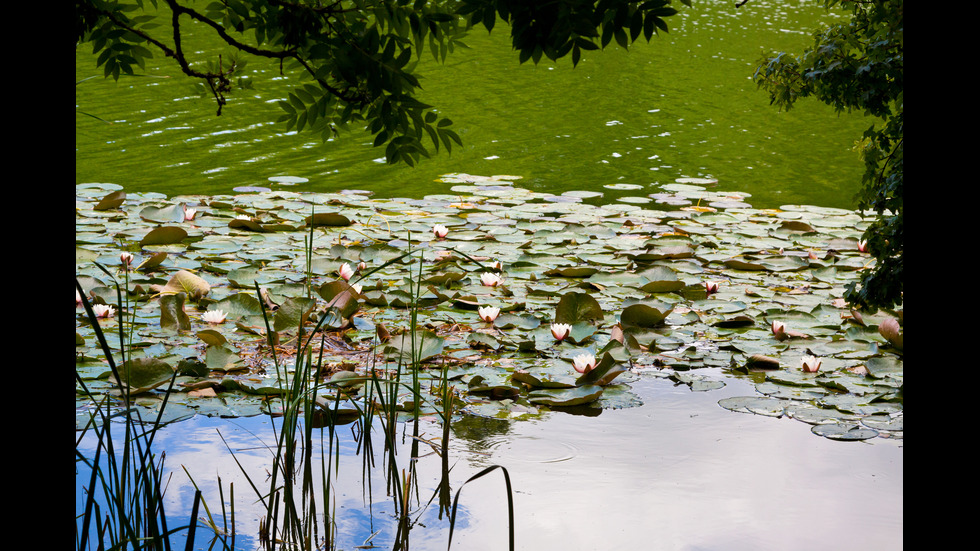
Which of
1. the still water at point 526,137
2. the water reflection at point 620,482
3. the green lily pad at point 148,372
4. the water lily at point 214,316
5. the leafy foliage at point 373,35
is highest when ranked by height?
the leafy foliage at point 373,35

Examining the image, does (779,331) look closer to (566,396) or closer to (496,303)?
(566,396)

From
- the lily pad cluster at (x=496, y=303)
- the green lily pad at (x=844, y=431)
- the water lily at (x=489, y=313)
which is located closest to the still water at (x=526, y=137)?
the lily pad cluster at (x=496, y=303)

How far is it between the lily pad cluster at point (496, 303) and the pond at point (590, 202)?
0.23ft

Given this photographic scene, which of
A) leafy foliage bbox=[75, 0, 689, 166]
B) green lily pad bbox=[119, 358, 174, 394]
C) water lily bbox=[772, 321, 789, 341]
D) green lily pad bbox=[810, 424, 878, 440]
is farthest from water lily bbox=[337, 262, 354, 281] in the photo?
green lily pad bbox=[810, 424, 878, 440]

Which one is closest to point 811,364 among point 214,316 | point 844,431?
point 844,431

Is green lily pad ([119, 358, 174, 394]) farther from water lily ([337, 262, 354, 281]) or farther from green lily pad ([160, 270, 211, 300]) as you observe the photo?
water lily ([337, 262, 354, 281])

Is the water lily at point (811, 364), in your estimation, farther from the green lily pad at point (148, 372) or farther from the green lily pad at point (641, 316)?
the green lily pad at point (148, 372)

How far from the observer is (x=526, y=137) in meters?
7.13

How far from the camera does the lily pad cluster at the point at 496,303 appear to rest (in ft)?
7.90

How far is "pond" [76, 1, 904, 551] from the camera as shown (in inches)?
71.3
